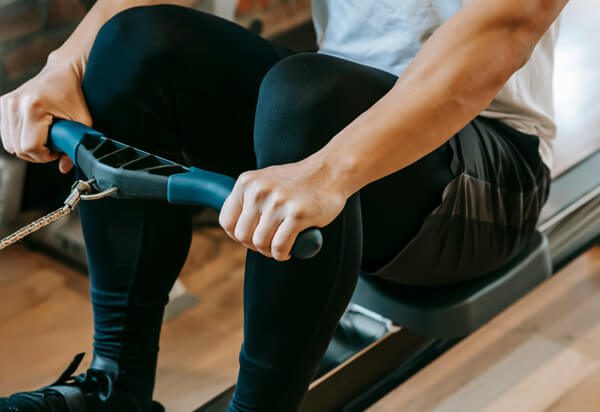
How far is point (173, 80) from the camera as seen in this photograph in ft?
3.21

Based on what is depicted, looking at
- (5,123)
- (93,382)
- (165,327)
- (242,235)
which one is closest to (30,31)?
(165,327)

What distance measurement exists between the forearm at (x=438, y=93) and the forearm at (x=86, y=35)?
41cm

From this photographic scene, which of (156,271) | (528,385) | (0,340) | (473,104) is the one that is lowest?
(0,340)

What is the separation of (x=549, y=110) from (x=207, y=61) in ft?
1.48

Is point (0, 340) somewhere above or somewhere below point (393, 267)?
below

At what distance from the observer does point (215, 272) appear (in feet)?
5.38

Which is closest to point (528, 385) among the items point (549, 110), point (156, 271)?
point (549, 110)

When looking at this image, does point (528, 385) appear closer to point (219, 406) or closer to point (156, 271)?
point (219, 406)

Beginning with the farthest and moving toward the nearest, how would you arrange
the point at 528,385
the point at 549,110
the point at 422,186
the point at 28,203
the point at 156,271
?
1. the point at 28,203
2. the point at 528,385
3. the point at 549,110
4. the point at 156,271
5. the point at 422,186

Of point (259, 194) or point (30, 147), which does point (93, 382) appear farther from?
point (259, 194)

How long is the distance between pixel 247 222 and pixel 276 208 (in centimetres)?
3

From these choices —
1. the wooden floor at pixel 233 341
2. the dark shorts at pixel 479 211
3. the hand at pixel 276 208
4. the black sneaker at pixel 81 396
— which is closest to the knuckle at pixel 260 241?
the hand at pixel 276 208

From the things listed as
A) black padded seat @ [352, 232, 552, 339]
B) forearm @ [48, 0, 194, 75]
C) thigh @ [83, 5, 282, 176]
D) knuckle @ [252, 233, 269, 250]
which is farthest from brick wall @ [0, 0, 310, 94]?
knuckle @ [252, 233, 269, 250]

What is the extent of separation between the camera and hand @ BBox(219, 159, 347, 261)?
0.70m
